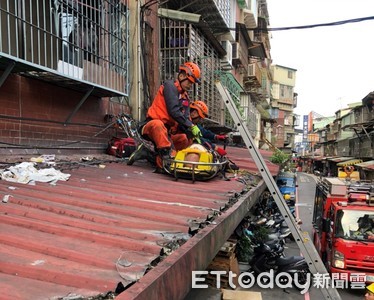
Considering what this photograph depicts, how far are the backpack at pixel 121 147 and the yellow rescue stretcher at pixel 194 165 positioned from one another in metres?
2.40

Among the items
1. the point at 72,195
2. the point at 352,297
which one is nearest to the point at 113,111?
the point at 72,195

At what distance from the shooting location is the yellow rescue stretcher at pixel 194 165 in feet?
16.9

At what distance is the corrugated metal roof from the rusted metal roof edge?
0.12ft

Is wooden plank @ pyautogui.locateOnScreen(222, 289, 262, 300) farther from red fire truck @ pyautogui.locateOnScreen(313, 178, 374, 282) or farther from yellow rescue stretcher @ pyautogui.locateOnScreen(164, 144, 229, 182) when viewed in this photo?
red fire truck @ pyautogui.locateOnScreen(313, 178, 374, 282)

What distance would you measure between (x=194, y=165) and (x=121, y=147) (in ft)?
10.4

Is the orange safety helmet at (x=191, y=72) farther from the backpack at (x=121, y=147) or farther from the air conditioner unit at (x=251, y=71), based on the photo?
the air conditioner unit at (x=251, y=71)

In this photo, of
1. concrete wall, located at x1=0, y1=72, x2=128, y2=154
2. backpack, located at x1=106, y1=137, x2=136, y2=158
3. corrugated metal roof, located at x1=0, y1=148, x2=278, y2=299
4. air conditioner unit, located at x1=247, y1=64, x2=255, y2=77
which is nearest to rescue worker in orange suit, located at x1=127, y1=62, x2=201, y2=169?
corrugated metal roof, located at x1=0, y1=148, x2=278, y2=299

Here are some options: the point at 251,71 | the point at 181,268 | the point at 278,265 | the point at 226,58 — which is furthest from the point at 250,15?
the point at 181,268

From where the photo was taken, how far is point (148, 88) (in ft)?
33.3

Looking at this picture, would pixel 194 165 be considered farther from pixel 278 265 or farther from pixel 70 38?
pixel 278 265

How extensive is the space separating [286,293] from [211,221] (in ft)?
25.7

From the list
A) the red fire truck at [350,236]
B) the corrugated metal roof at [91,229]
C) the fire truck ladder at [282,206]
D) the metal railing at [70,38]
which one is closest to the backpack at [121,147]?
the metal railing at [70,38]

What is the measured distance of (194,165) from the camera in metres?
5.11

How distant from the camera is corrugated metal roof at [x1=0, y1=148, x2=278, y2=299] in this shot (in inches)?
69.4
